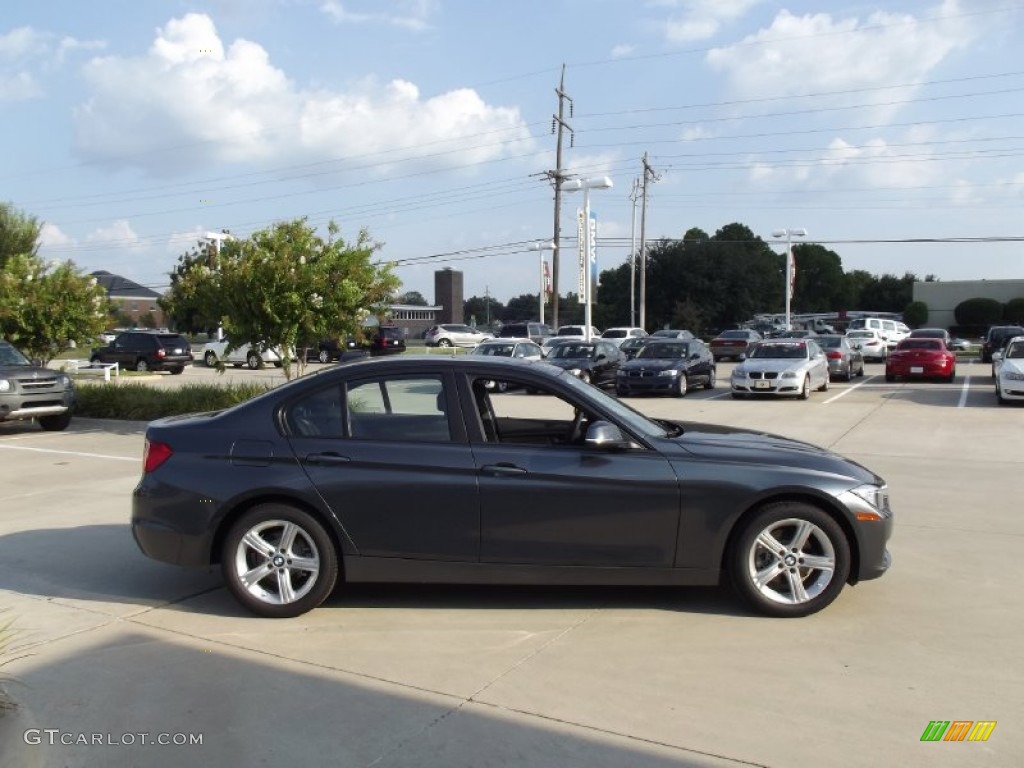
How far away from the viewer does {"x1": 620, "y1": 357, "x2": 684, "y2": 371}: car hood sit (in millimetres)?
22609

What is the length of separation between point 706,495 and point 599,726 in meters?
1.72

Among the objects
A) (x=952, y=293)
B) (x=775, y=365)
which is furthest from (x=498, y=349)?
(x=952, y=293)

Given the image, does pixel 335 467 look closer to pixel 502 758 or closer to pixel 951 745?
pixel 502 758

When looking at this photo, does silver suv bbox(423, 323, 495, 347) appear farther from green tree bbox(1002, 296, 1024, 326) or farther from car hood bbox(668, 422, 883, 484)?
car hood bbox(668, 422, 883, 484)

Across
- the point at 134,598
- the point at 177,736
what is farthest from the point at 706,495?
the point at 134,598

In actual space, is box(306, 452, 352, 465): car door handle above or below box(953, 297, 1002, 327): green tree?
below

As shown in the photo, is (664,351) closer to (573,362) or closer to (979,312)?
(573,362)

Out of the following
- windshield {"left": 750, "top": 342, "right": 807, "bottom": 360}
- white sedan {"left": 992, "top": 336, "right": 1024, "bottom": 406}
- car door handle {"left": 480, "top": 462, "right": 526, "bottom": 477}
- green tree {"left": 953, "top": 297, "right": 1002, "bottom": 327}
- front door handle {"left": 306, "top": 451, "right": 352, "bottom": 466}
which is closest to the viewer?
car door handle {"left": 480, "top": 462, "right": 526, "bottom": 477}

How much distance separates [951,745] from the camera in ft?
12.4

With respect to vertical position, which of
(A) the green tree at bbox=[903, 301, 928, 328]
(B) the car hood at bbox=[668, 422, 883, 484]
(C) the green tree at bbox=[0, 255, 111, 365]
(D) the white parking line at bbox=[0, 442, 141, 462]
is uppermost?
(A) the green tree at bbox=[903, 301, 928, 328]

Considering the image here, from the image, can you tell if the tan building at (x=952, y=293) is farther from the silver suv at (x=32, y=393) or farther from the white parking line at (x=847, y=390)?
the silver suv at (x=32, y=393)

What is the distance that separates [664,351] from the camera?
79.0 ft

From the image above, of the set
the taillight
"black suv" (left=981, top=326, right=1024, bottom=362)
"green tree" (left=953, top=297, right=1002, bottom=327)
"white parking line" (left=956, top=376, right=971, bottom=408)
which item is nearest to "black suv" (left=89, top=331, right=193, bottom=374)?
"white parking line" (left=956, top=376, right=971, bottom=408)

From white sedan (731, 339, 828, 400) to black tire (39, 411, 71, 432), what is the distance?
14.7m
